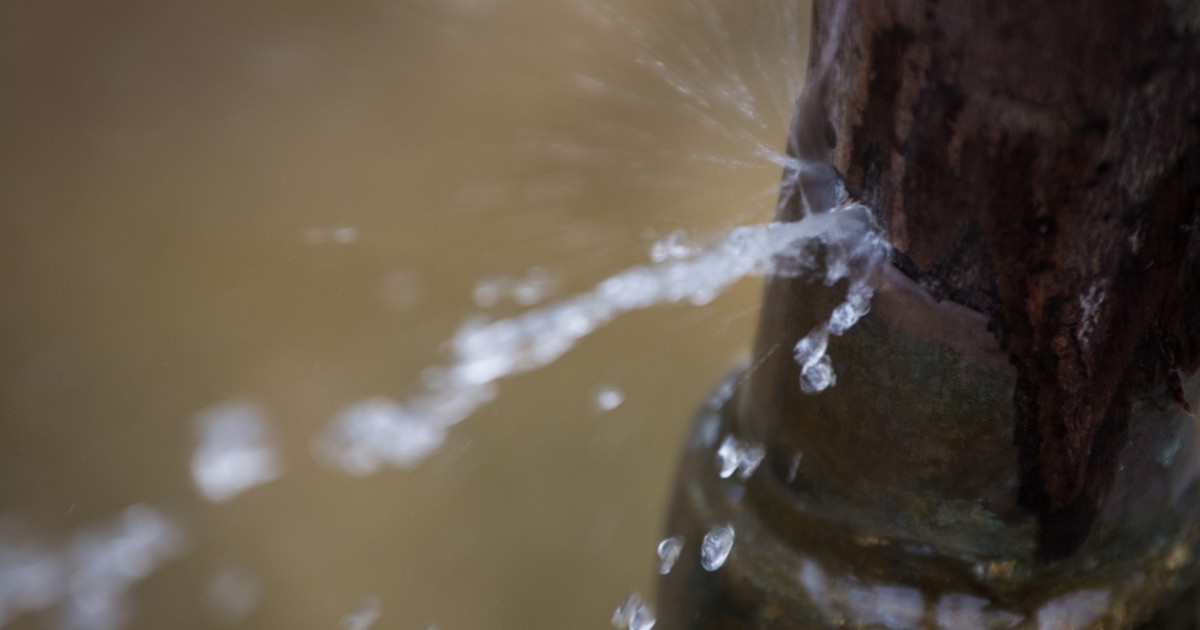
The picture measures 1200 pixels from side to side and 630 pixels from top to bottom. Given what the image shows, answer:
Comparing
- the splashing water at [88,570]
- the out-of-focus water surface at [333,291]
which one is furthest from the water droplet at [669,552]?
the splashing water at [88,570]

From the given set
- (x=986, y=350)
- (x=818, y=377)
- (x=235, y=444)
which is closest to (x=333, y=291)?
(x=235, y=444)

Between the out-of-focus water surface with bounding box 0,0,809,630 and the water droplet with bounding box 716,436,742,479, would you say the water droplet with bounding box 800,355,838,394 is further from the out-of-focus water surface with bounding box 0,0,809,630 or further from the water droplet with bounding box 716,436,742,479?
the out-of-focus water surface with bounding box 0,0,809,630

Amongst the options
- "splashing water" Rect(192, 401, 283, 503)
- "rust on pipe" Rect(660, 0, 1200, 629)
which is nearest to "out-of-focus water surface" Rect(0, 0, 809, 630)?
"splashing water" Rect(192, 401, 283, 503)

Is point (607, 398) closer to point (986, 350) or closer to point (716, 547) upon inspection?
point (716, 547)

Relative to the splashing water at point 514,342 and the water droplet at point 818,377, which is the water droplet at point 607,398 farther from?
the water droplet at point 818,377

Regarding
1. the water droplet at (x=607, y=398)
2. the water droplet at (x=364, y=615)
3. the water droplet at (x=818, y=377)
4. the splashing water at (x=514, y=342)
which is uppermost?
the water droplet at (x=818, y=377)
